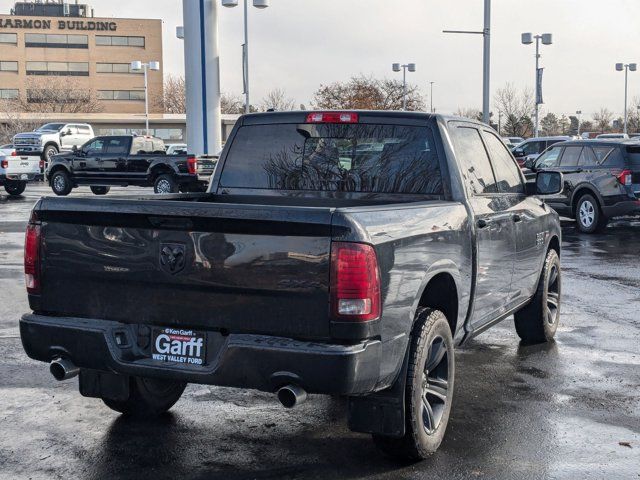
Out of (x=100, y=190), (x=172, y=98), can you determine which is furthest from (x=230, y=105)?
(x=100, y=190)

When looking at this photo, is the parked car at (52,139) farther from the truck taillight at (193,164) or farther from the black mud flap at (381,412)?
the black mud flap at (381,412)

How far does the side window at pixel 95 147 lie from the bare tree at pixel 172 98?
216 feet

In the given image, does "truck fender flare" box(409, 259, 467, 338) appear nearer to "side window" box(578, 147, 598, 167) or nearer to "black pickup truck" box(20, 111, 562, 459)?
"black pickup truck" box(20, 111, 562, 459)

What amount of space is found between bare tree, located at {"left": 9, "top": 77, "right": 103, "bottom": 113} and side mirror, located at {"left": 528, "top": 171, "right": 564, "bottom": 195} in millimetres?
79048

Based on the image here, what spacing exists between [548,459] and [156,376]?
219 centimetres

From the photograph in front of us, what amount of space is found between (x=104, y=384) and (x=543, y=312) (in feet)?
13.3

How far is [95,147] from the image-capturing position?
95.5ft

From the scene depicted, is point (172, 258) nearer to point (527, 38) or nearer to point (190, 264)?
point (190, 264)

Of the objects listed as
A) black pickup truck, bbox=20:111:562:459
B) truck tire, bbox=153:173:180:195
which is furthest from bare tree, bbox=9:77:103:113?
black pickup truck, bbox=20:111:562:459

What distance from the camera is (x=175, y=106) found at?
96.6 meters

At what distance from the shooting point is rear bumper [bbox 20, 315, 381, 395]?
167 inches

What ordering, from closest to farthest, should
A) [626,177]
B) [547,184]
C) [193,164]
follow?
[547,184], [626,177], [193,164]

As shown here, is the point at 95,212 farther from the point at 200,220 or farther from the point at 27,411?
the point at 27,411

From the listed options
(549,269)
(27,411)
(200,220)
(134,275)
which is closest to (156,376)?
(134,275)
